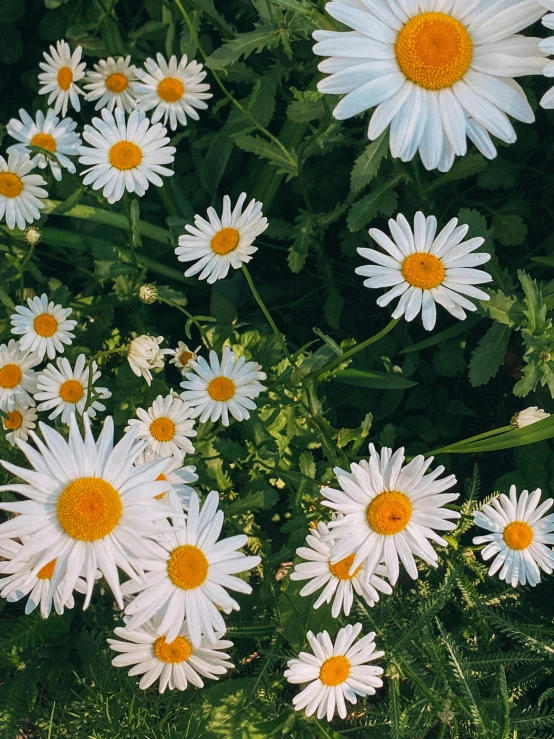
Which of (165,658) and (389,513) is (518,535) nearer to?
(389,513)

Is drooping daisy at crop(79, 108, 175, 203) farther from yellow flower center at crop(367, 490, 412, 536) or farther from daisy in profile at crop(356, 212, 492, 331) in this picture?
yellow flower center at crop(367, 490, 412, 536)

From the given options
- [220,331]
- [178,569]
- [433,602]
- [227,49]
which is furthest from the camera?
[220,331]

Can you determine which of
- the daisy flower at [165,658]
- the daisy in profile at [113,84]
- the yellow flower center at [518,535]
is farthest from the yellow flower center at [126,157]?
the yellow flower center at [518,535]

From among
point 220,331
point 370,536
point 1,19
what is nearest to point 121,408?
point 220,331

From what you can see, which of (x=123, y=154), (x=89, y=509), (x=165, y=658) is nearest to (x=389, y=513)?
(x=89, y=509)

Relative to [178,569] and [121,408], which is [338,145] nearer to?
[121,408]
